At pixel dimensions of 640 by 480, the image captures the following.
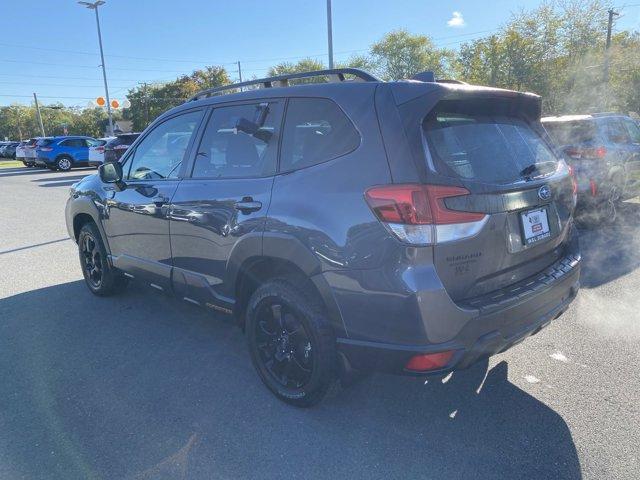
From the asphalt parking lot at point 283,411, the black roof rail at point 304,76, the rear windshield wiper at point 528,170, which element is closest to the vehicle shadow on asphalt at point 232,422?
the asphalt parking lot at point 283,411

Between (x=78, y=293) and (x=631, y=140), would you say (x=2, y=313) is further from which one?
(x=631, y=140)

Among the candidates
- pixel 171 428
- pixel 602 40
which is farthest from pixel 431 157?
pixel 602 40

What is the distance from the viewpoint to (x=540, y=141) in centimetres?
308

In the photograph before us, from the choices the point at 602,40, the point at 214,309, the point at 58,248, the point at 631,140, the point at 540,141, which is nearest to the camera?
the point at 540,141

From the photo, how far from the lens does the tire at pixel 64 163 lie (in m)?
24.1

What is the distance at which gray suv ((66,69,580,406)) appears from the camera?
2.20 meters

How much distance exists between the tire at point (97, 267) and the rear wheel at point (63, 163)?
22.1 m

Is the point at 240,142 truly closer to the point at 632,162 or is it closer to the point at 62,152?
the point at 632,162

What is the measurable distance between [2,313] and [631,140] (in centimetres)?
909

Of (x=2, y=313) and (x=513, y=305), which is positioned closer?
(x=513, y=305)

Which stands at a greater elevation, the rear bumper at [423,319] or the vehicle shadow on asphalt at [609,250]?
the rear bumper at [423,319]

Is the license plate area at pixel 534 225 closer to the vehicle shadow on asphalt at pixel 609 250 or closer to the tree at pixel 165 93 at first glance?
the vehicle shadow on asphalt at pixel 609 250

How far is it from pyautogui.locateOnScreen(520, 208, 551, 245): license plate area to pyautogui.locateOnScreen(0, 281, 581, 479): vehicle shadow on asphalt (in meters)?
1.01

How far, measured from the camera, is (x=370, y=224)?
2236 mm
